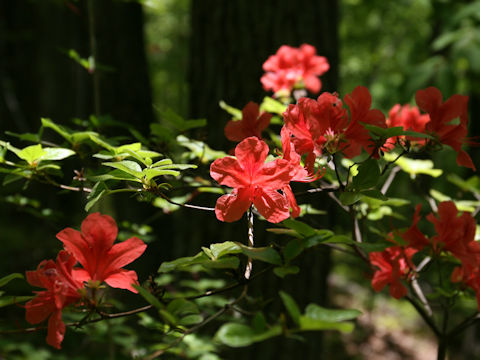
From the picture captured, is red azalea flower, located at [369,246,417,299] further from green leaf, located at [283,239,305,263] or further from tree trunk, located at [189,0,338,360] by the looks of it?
tree trunk, located at [189,0,338,360]

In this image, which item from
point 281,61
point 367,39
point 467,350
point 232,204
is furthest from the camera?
point 367,39

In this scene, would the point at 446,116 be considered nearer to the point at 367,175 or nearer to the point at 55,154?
the point at 367,175

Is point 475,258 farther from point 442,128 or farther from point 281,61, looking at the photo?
point 281,61

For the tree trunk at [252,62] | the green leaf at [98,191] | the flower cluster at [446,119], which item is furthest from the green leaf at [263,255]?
the tree trunk at [252,62]

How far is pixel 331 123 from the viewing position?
706mm

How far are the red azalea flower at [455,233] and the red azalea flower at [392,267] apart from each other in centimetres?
8

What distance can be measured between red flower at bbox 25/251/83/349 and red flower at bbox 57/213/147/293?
0.02 meters

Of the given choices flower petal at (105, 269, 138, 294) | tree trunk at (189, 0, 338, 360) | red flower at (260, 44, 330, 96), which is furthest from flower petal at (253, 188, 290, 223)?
tree trunk at (189, 0, 338, 360)

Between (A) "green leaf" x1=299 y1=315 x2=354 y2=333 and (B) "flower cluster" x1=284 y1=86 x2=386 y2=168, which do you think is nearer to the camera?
(A) "green leaf" x1=299 y1=315 x2=354 y2=333

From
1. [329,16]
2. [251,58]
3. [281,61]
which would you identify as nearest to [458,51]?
[329,16]

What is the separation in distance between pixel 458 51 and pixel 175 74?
171 inches

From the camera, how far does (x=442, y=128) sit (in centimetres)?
78

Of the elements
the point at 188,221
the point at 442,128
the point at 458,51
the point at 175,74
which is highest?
the point at 175,74

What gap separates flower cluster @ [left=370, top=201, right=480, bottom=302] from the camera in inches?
30.6
